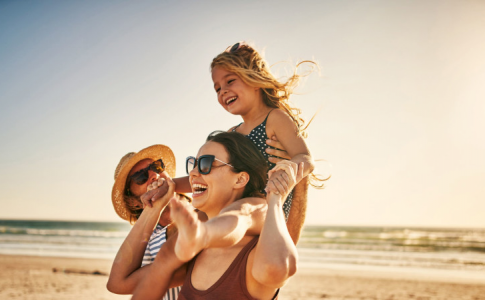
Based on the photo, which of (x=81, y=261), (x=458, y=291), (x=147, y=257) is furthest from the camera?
(x=81, y=261)

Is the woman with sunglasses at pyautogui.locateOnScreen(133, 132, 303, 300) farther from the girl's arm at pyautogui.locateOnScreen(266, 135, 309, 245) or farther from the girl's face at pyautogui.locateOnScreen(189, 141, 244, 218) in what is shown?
the girl's arm at pyautogui.locateOnScreen(266, 135, 309, 245)

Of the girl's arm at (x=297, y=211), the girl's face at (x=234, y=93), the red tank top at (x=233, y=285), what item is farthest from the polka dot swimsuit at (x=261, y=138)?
the red tank top at (x=233, y=285)

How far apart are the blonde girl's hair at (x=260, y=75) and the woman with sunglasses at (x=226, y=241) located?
3.42ft

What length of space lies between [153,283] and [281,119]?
5.71 ft

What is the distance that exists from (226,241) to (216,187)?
2.11 feet

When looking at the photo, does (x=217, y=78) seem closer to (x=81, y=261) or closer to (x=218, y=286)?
(x=218, y=286)

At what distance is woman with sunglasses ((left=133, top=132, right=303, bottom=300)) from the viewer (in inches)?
66.7

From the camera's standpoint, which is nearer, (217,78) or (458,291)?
(217,78)

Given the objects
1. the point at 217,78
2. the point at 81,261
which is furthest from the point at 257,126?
the point at 81,261

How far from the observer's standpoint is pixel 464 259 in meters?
20.0

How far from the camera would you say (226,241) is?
1802 mm

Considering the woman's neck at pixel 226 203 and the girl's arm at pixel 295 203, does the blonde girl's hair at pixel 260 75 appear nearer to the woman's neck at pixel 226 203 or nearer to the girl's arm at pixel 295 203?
the girl's arm at pixel 295 203

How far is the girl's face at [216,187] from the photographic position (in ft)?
7.89

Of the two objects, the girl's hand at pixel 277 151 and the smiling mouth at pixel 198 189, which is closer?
the smiling mouth at pixel 198 189
